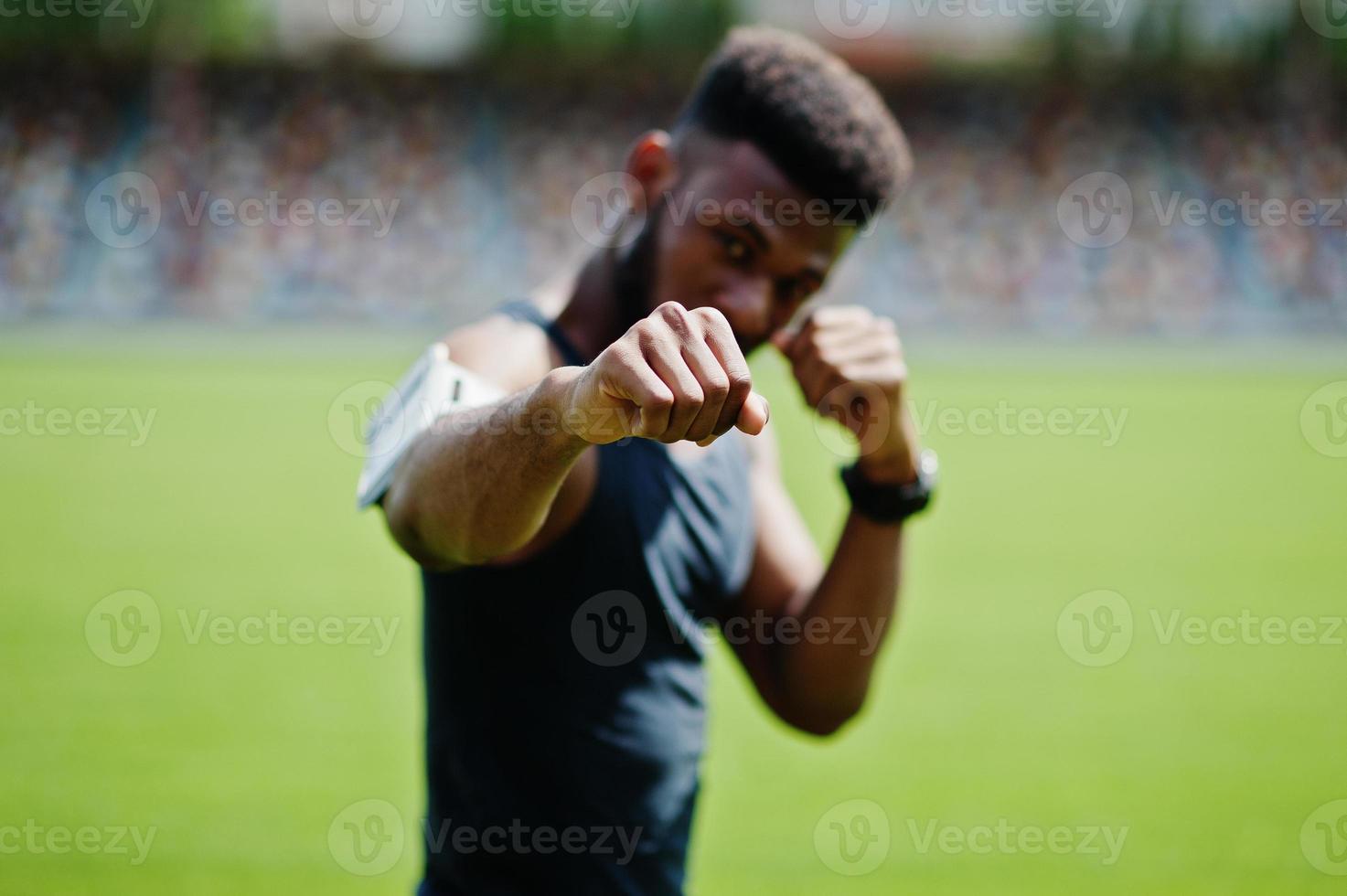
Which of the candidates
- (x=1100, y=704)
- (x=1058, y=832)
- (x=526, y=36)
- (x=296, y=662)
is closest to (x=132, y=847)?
(x=296, y=662)

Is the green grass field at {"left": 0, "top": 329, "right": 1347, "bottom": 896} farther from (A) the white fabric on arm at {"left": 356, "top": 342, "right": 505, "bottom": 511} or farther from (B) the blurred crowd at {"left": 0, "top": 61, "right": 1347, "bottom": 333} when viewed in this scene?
(B) the blurred crowd at {"left": 0, "top": 61, "right": 1347, "bottom": 333}

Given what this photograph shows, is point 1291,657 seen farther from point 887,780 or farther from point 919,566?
point 887,780

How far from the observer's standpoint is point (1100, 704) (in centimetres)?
679

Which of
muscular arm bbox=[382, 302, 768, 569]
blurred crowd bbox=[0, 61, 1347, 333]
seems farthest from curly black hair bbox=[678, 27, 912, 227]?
blurred crowd bbox=[0, 61, 1347, 333]

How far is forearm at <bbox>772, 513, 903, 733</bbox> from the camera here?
2.69 meters

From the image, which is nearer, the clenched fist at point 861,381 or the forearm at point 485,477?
the forearm at point 485,477

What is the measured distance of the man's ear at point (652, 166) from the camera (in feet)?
8.81

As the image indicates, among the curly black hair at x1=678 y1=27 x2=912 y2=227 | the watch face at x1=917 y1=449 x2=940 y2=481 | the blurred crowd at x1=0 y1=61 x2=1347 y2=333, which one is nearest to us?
the curly black hair at x1=678 y1=27 x2=912 y2=227

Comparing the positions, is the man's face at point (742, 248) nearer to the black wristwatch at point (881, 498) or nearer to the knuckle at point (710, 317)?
the black wristwatch at point (881, 498)

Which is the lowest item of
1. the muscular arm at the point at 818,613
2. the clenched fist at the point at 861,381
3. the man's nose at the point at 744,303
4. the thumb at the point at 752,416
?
the muscular arm at the point at 818,613

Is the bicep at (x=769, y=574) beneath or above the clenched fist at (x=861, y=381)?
beneath

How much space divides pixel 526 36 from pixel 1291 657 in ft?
114

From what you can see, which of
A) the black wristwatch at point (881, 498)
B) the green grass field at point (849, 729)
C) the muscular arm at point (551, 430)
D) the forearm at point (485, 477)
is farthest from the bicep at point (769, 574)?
the green grass field at point (849, 729)

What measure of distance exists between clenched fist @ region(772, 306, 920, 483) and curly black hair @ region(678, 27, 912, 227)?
245mm
